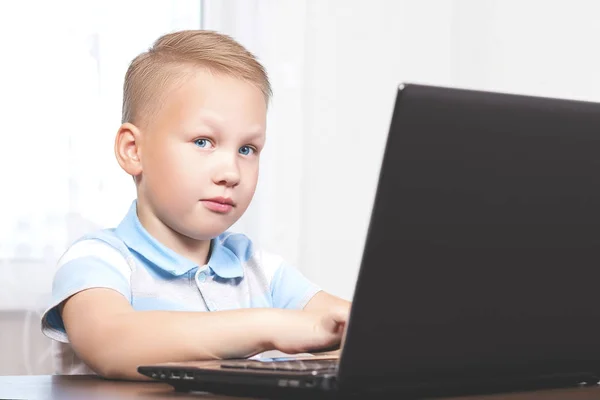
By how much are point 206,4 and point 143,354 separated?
1653 millimetres

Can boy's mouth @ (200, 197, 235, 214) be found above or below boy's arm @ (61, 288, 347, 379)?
above

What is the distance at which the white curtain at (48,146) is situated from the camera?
221 centimetres

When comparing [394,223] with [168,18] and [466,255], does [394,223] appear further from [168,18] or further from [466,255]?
[168,18]

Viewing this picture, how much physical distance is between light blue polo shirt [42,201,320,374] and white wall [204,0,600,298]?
109 cm

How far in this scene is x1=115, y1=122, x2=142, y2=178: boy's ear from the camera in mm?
1271

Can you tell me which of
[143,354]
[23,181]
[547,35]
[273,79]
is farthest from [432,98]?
[547,35]

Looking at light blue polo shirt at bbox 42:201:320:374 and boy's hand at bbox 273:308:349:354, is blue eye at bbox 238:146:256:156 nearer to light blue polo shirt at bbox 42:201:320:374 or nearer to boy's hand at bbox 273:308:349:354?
light blue polo shirt at bbox 42:201:320:374

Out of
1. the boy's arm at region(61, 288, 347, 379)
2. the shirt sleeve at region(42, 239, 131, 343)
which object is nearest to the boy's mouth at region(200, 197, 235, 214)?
the shirt sleeve at region(42, 239, 131, 343)

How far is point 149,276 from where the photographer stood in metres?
1.22

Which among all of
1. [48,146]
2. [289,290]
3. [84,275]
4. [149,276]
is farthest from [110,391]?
[48,146]

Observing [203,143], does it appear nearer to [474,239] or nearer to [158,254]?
[158,254]

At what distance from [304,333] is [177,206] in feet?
1.24

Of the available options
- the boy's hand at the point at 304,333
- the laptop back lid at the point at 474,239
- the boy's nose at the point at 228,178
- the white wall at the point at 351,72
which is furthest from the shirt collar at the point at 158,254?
the white wall at the point at 351,72

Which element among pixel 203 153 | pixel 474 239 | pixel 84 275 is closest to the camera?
pixel 474 239
